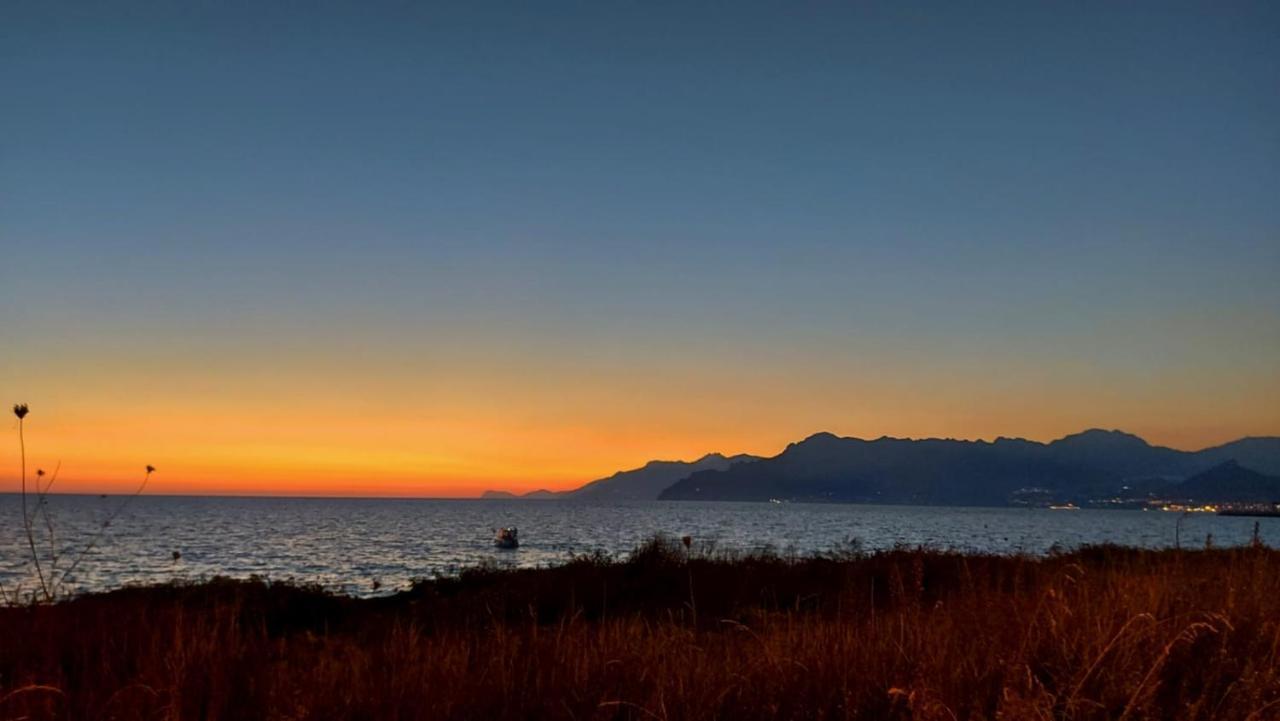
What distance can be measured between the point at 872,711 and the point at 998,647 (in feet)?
5.16

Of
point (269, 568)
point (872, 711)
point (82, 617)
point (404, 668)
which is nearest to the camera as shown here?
point (872, 711)

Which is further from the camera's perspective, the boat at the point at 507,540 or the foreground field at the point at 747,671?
the boat at the point at 507,540

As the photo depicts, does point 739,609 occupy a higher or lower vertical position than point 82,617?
lower

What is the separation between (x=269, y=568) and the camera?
4106cm

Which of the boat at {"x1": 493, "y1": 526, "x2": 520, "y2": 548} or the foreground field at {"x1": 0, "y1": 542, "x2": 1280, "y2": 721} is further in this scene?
the boat at {"x1": 493, "y1": 526, "x2": 520, "y2": 548}

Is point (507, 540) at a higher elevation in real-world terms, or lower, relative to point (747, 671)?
lower

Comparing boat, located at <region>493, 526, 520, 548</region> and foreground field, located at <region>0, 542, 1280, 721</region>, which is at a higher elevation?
foreground field, located at <region>0, 542, 1280, 721</region>

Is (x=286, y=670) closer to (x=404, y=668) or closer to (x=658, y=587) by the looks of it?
(x=404, y=668)

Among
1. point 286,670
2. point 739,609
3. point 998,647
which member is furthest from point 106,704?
point 739,609

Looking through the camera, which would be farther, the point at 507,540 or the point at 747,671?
the point at 507,540

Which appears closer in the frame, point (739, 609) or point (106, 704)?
point (106, 704)

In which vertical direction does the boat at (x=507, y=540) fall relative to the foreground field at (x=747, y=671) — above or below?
below

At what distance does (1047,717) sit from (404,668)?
4.11 m

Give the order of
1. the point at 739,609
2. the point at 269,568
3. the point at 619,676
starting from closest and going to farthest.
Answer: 1. the point at 619,676
2. the point at 739,609
3. the point at 269,568
